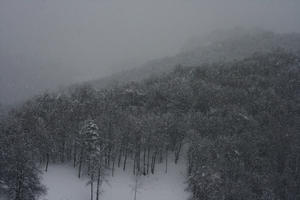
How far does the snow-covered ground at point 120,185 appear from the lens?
4919 centimetres

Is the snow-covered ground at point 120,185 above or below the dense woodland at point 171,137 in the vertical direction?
below

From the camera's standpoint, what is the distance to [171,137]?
189ft

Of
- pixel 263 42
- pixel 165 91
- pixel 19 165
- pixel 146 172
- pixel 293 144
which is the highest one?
pixel 263 42

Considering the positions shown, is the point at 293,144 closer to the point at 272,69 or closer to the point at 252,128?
the point at 252,128

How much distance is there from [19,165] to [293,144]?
49.9 metres

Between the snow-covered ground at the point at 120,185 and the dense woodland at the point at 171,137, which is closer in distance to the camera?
the dense woodland at the point at 171,137

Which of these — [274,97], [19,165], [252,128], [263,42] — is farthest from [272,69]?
[263,42]

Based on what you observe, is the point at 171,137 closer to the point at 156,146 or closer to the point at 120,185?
the point at 156,146

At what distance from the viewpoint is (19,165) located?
38969 millimetres

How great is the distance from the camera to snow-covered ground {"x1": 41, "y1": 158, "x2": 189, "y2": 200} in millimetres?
49188

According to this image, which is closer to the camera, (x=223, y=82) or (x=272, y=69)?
(x=223, y=82)

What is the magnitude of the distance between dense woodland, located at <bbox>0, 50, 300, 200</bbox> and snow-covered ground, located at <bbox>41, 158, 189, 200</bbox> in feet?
6.15

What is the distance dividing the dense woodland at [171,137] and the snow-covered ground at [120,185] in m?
1.87

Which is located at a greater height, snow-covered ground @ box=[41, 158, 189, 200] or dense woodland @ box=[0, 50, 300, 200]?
dense woodland @ box=[0, 50, 300, 200]
